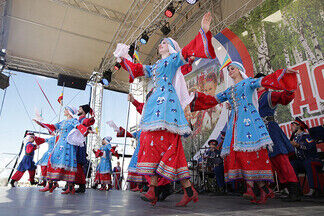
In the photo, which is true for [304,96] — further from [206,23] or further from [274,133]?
[206,23]

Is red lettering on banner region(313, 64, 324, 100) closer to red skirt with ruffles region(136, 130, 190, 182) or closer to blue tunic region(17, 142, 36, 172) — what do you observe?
red skirt with ruffles region(136, 130, 190, 182)

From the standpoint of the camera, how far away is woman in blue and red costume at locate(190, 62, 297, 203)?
7.11 ft

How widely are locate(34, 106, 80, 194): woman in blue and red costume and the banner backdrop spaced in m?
1.94

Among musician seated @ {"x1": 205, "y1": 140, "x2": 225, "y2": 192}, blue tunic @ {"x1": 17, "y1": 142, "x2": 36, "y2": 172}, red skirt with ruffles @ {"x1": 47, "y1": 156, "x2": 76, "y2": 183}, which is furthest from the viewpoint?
blue tunic @ {"x1": 17, "y1": 142, "x2": 36, "y2": 172}

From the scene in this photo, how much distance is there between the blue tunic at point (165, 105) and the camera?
1.88m

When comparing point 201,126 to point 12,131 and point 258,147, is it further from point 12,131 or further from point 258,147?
point 12,131

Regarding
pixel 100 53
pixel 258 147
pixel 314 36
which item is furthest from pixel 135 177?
pixel 100 53

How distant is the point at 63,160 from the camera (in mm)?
3414

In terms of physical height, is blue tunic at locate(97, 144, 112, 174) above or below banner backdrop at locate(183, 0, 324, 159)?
below

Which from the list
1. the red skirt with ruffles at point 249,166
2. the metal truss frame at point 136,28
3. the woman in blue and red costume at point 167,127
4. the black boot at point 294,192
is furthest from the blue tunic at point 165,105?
the metal truss frame at point 136,28

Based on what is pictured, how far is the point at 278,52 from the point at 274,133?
2655 mm

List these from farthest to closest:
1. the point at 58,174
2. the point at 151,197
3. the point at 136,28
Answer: the point at 136,28 < the point at 58,174 < the point at 151,197

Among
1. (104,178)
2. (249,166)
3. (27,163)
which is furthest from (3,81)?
(249,166)

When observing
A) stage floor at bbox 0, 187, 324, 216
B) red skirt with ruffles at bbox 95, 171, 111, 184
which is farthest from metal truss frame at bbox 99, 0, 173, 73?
stage floor at bbox 0, 187, 324, 216
